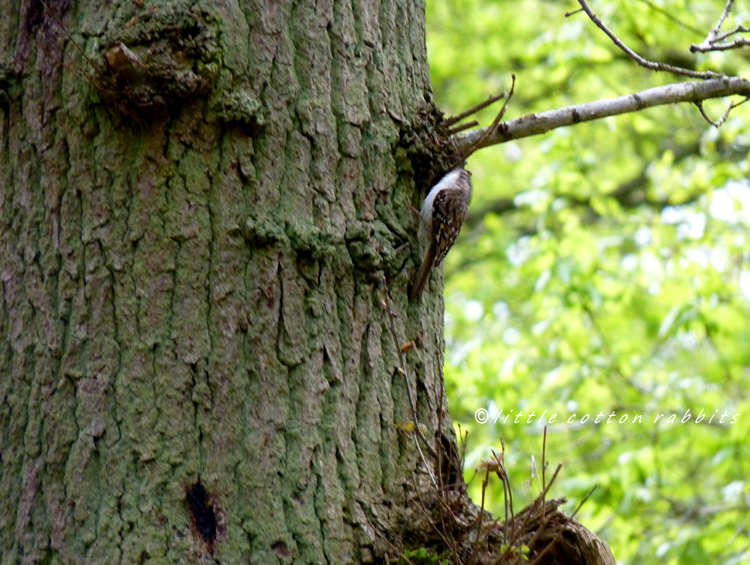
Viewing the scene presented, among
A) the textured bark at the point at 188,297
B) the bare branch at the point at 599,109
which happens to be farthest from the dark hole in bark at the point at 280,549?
the bare branch at the point at 599,109

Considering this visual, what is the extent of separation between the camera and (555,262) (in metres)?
6.12

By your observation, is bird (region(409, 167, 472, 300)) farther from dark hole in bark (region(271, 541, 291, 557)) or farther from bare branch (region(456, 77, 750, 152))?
dark hole in bark (region(271, 541, 291, 557))

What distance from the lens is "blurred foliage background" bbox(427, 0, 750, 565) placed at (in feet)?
18.1

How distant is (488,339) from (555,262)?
6.15 ft

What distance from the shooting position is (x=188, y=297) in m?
1.84

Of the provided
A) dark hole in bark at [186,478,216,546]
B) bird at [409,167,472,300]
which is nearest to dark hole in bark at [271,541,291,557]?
dark hole in bark at [186,478,216,546]

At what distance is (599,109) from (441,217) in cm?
71

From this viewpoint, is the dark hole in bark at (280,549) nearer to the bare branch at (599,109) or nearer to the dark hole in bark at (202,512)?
the dark hole in bark at (202,512)

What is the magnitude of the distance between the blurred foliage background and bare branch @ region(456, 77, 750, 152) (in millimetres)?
2438

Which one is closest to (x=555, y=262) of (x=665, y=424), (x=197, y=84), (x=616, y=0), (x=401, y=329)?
(x=665, y=424)

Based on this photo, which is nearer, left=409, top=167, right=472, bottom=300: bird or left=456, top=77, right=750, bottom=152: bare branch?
left=409, top=167, right=472, bottom=300: bird

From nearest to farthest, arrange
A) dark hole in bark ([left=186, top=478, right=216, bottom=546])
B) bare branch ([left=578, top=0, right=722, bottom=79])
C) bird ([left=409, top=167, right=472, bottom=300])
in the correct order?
dark hole in bark ([left=186, top=478, right=216, bottom=546]) < bird ([left=409, top=167, right=472, bottom=300]) < bare branch ([left=578, top=0, right=722, bottom=79])

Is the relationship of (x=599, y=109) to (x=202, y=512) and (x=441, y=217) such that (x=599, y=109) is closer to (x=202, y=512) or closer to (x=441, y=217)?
(x=441, y=217)

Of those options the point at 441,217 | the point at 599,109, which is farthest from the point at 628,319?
the point at 599,109
